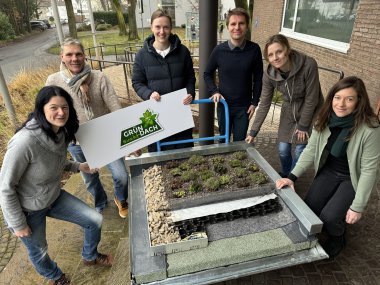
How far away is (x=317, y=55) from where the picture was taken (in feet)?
26.0

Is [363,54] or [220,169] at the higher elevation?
[363,54]

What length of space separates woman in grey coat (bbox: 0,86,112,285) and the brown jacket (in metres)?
2.03

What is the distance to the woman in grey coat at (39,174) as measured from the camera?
1.98 metres

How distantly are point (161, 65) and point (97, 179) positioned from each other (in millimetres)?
1489

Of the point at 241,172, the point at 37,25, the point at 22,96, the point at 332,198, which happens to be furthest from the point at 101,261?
the point at 37,25

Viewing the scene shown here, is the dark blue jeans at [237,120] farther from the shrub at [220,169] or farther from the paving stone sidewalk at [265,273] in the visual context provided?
the paving stone sidewalk at [265,273]

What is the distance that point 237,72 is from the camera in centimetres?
314

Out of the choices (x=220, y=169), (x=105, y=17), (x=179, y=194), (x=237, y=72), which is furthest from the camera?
(x=105, y=17)

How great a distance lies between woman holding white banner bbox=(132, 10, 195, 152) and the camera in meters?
2.99

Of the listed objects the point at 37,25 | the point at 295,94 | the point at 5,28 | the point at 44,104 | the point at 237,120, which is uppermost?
the point at 44,104

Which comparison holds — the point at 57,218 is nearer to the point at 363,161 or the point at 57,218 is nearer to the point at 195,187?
the point at 195,187

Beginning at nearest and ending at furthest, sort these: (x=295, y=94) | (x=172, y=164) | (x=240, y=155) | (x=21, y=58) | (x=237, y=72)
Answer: (x=172, y=164), (x=240, y=155), (x=295, y=94), (x=237, y=72), (x=21, y=58)

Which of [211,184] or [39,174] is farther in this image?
[211,184]

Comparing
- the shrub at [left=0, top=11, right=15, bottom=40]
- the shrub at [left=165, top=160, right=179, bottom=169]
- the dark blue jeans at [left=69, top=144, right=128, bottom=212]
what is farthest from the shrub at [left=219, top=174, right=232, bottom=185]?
the shrub at [left=0, top=11, right=15, bottom=40]
